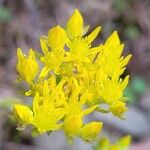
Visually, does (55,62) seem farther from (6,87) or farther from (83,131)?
(6,87)

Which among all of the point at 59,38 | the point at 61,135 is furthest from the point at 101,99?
the point at 61,135

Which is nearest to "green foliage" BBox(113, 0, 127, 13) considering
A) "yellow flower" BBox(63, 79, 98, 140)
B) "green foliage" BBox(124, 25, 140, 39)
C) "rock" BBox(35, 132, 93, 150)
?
"green foliage" BBox(124, 25, 140, 39)

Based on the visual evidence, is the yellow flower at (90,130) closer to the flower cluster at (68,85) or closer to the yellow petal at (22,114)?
the flower cluster at (68,85)

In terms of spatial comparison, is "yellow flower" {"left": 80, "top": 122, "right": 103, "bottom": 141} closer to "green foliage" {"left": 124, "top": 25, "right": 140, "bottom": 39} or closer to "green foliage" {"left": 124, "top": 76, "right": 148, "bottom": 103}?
"green foliage" {"left": 124, "top": 76, "right": 148, "bottom": 103}

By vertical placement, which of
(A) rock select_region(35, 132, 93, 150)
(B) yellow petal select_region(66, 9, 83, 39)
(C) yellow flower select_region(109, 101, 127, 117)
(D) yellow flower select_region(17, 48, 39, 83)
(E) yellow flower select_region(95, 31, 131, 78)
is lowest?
(C) yellow flower select_region(109, 101, 127, 117)

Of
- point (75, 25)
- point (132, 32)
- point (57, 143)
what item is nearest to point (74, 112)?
point (75, 25)

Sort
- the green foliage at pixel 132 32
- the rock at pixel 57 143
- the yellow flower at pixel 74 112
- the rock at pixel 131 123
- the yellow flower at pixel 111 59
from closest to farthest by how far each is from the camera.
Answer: the yellow flower at pixel 74 112 → the yellow flower at pixel 111 59 → the rock at pixel 57 143 → the rock at pixel 131 123 → the green foliage at pixel 132 32

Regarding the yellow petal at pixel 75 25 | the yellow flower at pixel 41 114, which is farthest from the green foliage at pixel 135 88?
the yellow flower at pixel 41 114
